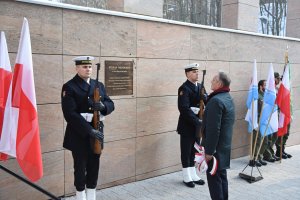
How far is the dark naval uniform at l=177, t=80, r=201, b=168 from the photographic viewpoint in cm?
551

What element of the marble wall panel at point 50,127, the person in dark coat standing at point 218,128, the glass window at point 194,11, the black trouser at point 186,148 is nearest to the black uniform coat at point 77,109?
the marble wall panel at point 50,127

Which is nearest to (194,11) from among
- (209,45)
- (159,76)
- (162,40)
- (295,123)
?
(295,123)

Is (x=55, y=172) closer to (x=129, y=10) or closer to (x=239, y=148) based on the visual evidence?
(x=129, y=10)

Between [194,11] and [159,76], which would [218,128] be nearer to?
[159,76]

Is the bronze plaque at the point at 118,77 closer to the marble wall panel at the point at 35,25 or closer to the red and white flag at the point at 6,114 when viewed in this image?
the marble wall panel at the point at 35,25

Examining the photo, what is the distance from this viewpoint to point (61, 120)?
490 cm

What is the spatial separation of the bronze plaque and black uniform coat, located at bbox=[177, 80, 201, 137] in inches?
34.3

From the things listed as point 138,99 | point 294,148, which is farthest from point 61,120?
point 294,148

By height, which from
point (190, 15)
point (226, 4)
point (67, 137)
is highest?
point (190, 15)

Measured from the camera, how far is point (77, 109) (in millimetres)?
4250

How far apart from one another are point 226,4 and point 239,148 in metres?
3.60

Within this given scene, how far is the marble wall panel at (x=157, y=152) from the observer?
5.93m

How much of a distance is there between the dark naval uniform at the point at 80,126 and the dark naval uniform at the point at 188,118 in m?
Result: 1.54

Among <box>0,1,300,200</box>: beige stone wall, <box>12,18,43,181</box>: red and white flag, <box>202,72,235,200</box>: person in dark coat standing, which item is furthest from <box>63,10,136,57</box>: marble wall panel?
<box>202,72,235,200</box>: person in dark coat standing
